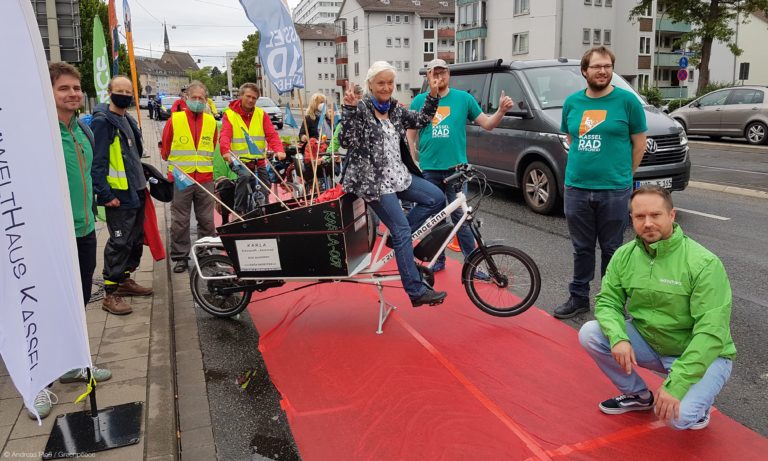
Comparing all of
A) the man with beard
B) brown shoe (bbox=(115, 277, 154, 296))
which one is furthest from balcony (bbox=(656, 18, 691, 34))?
brown shoe (bbox=(115, 277, 154, 296))

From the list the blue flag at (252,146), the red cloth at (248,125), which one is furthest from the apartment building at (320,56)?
the blue flag at (252,146)

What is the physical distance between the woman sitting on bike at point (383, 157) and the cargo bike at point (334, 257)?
0.21 metres

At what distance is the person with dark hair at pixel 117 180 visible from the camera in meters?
5.18

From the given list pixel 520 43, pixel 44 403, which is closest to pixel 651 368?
pixel 44 403

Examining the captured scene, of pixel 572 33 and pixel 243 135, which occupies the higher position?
pixel 572 33

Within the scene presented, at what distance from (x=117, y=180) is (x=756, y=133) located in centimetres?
1750

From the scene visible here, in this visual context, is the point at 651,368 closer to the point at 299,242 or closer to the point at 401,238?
the point at 401,238

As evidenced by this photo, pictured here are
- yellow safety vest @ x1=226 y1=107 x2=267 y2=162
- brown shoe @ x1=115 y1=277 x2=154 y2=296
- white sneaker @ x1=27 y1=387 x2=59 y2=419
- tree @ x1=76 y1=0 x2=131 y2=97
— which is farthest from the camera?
tree @ x1=76 y1=0 x2=131 y2=97

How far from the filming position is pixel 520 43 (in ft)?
159

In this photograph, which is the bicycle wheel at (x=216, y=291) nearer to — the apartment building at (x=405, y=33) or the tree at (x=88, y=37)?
the tree at (x=88, y=37)

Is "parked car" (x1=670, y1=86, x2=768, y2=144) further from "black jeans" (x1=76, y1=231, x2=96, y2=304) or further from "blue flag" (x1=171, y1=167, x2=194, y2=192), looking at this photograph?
"black jeans" (x1=76, y1=231, x2=96, y2=304)

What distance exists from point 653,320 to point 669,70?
58.6 meters

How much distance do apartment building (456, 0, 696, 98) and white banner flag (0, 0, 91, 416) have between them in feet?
145

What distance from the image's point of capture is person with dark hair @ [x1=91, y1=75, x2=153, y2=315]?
5.18 meters
